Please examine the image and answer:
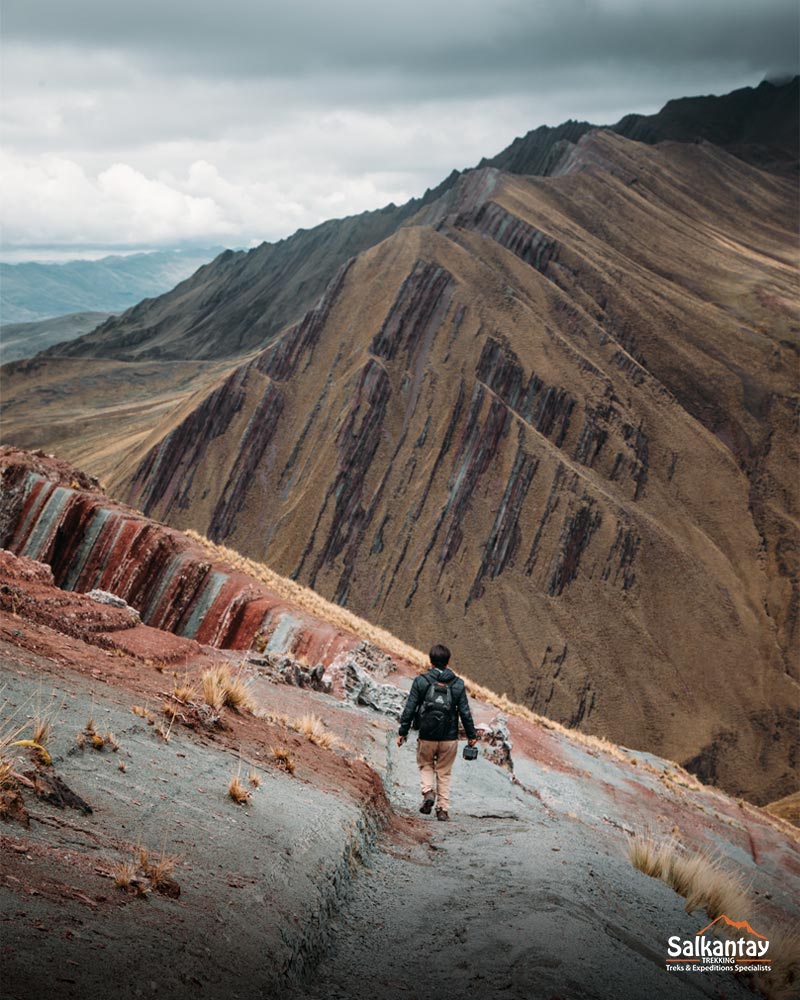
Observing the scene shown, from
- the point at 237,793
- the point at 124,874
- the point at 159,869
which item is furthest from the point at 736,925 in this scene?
the point at 124,874

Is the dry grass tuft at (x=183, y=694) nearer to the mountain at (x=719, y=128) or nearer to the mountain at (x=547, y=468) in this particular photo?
the mountain at (x=547, y=468)

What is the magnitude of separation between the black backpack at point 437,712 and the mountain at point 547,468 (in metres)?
36.6

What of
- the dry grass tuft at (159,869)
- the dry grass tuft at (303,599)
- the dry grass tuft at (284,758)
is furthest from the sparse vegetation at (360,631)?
the dry grass tuft at (159,869)

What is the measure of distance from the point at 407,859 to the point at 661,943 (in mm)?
2453

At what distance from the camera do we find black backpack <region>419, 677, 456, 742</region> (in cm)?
921

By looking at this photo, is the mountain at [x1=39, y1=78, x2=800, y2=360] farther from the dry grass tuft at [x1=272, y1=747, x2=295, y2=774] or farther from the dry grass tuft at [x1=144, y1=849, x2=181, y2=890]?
the dry grass tuft at [x1=144, y1=849, x2=181, y2=890]

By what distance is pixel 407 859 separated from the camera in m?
8.05

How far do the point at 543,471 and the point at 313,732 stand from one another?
146 ft

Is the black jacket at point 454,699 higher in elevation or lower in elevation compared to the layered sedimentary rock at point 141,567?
higher

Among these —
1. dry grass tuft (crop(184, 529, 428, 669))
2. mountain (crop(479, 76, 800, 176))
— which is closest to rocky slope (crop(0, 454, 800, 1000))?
dry grass tuft (crop(184, 529, 428, 669))

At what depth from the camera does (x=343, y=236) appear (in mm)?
174250

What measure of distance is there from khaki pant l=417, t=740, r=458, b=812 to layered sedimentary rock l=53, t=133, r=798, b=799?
36188mm

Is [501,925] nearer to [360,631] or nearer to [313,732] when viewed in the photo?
[313,732]

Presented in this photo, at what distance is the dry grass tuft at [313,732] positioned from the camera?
10.6 m
